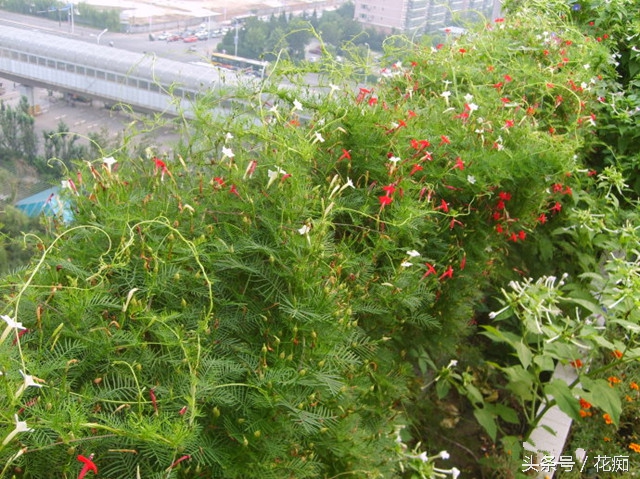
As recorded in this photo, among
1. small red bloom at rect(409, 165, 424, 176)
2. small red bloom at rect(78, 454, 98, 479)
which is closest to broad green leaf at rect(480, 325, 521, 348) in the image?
small red bloom at rect(409, 165, 424, 176)

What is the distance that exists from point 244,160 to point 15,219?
53 cm

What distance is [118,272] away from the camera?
3.05ft

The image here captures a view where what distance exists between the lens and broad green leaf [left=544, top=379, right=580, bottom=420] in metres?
1.78

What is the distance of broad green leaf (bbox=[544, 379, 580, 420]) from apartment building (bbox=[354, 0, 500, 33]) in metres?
1.28

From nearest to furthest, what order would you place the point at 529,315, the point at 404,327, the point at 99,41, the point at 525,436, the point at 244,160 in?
the point at 244,160 < the point at 404,327 < the point at 529,315 < the point at 525,436 < the point at 99,41

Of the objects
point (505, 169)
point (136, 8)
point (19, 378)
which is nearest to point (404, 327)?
point (505, 169)

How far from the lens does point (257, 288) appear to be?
1022mm

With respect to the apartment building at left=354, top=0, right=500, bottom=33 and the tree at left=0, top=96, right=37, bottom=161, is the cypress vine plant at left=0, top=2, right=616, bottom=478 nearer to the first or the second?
the apartment building at left=354, top=0, right=500, bottom=33

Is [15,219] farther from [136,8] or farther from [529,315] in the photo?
[136,8]

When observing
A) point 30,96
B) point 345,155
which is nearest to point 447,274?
point 345,155

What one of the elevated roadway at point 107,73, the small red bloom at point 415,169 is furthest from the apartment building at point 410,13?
the small red bloom at point 415,169

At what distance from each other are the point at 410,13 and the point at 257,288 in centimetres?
200

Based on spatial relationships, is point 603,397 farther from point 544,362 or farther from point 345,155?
point 345,155

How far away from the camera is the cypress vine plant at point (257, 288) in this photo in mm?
795
